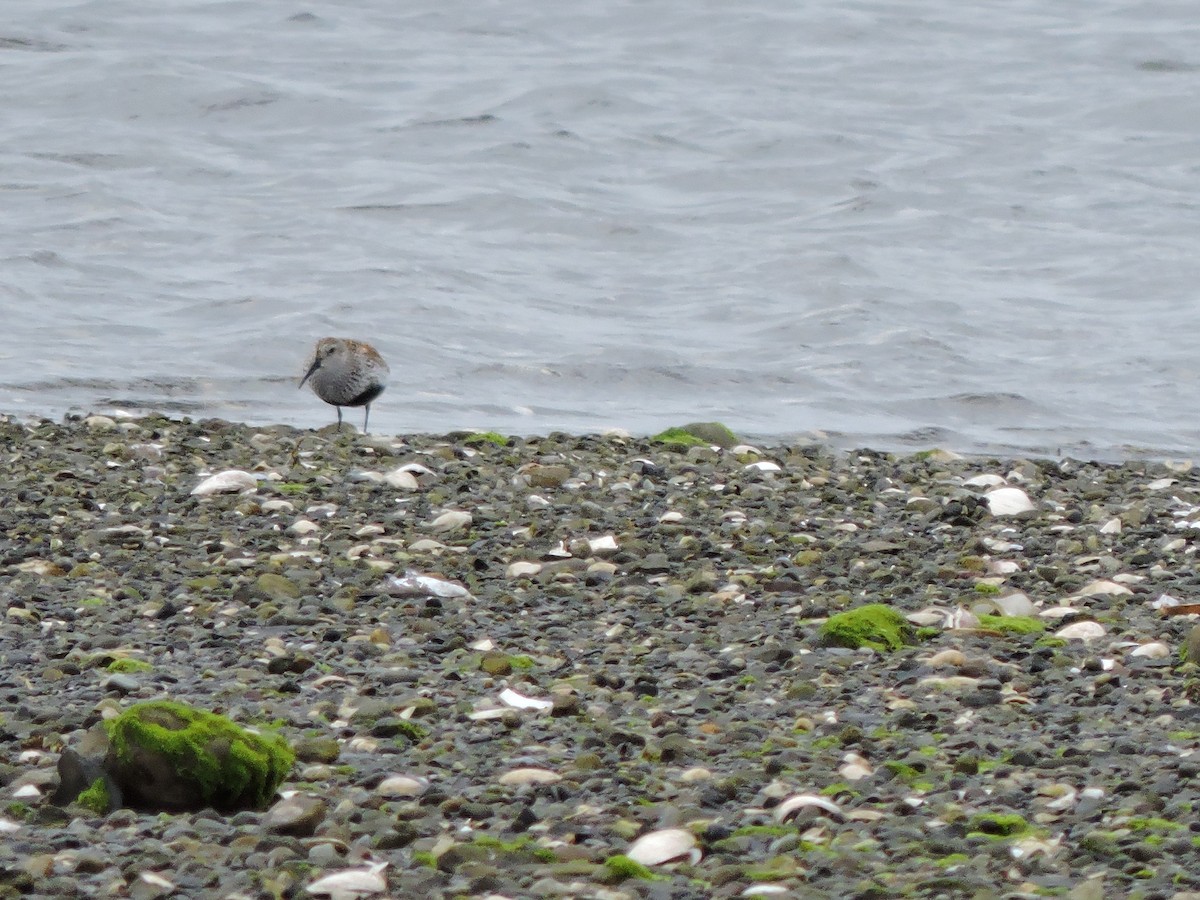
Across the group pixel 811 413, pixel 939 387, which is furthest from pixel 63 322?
pixel 939 387

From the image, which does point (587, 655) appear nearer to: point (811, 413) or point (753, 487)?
point (753, 487)

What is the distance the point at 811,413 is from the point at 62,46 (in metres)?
17.8

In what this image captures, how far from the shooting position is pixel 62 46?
88.6ft

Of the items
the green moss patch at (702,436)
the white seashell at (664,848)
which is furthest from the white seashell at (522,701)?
the green moss patch at (702,436)

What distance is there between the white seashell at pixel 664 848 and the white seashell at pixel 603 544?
3.10 metres

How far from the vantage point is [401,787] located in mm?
4523

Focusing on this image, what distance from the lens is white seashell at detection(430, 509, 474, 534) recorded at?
24.9ft

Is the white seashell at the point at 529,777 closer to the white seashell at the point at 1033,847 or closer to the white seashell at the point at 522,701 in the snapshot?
the white seashell at the point at 522,701

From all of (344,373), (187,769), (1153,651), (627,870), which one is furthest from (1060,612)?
(344,373)

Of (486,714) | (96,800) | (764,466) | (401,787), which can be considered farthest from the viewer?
(764,466)

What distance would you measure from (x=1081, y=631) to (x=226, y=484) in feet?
13.2

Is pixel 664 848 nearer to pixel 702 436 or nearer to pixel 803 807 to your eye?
pixel 803 807

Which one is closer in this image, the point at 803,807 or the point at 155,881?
the point at 155,881

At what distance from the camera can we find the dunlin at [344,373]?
10.8m
